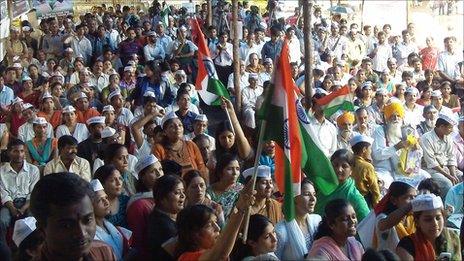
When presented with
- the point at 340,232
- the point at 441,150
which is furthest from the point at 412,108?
the point at 340,232

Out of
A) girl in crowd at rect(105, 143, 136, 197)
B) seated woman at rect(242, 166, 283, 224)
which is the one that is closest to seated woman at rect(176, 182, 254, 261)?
seated woman at rect(242, 166, 283, 224)

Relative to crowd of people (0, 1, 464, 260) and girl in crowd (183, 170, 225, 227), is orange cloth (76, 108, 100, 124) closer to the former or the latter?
crowd of people (0, 1, 464, 260)

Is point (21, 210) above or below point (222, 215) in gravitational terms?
below

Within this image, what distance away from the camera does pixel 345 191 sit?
5859 millimetres

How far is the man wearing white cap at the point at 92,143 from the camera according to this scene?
7547 millimetres

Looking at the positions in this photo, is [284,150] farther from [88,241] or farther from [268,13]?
[268,13]

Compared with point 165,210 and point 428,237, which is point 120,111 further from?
point 428,237

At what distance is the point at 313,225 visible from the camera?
205 inches

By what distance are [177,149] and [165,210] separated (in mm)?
2117

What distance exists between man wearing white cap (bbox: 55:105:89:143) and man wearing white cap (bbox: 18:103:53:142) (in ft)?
0.37

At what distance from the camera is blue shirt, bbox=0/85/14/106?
1064 centimetres

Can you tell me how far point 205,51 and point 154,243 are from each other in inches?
168

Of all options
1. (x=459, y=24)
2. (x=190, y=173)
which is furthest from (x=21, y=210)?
(x=459, y=24)

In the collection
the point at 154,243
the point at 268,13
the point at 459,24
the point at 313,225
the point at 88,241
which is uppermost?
the point at 88,241
